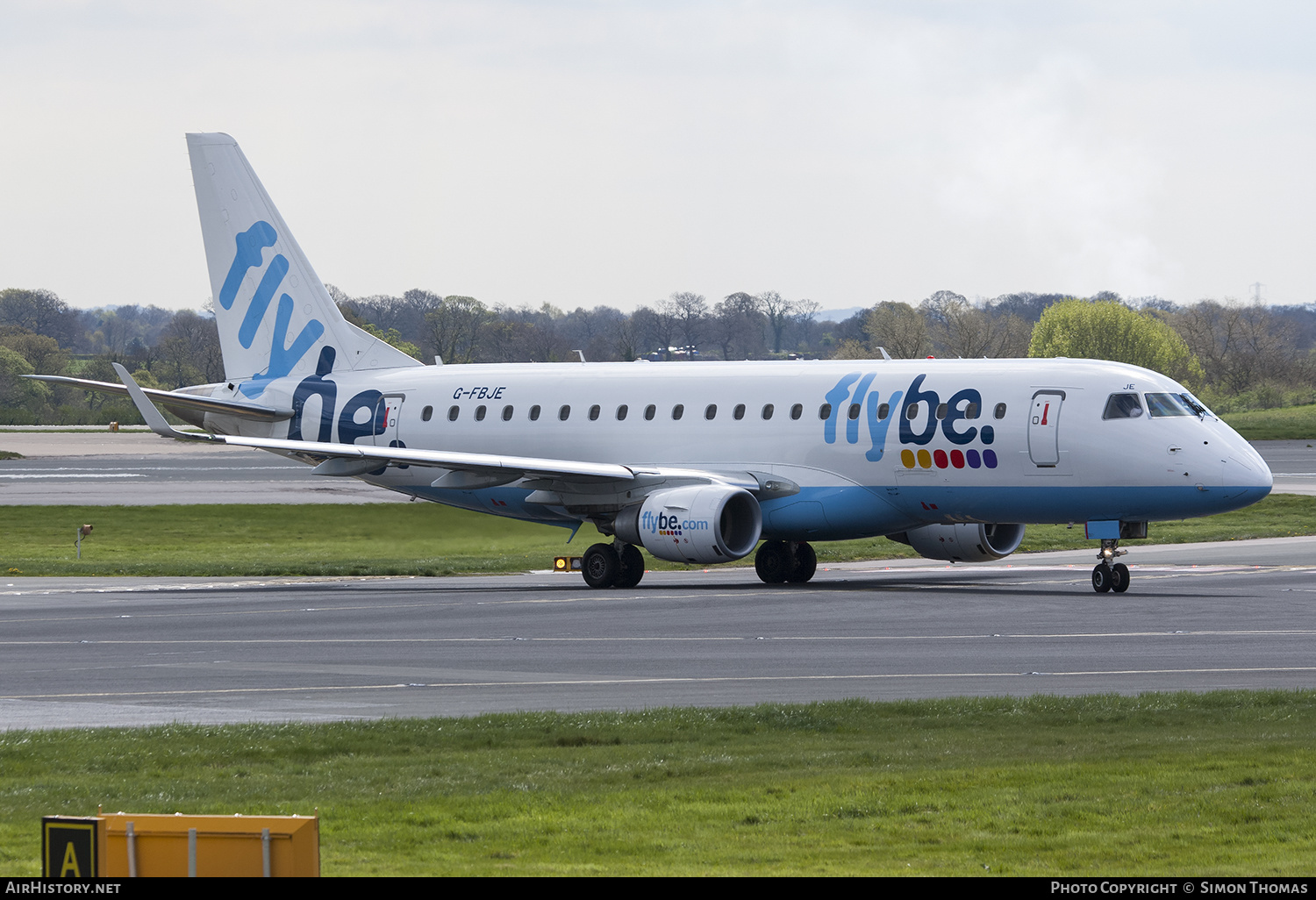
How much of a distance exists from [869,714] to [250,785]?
6.47 m

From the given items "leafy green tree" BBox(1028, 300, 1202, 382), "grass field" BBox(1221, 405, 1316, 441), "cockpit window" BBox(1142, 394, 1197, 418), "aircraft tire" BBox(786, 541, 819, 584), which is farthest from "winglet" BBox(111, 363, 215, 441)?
"leafy green tree" BBox(1028, 300, 1202, 382)

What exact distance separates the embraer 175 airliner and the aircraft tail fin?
5cm

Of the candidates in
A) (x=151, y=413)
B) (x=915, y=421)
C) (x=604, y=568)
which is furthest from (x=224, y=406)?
(x=915, y=421)

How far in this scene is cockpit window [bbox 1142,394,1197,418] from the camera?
33.8 meters

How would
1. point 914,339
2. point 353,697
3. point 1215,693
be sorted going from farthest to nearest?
point 914,339, point 353,697, point 1215,693

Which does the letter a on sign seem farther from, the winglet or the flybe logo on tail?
the flybe logo on tail

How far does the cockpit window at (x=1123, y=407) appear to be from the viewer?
33.9m

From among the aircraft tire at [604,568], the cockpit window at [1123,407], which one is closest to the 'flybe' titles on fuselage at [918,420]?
the cockpit window at [1123,407]

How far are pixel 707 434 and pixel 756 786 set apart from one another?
24.6 m

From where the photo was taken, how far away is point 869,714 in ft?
59.6

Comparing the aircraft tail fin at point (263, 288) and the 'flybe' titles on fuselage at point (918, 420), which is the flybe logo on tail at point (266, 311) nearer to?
the aircraft tail fin at point (263, 288)

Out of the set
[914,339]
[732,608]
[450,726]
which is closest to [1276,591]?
[732,608]

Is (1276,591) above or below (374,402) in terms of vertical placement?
below
